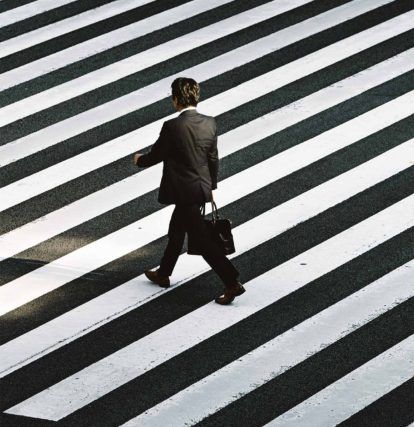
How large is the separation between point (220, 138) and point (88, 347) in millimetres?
4597

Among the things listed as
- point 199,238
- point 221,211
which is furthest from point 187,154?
point 221,211

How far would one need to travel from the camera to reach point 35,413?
28.4ft

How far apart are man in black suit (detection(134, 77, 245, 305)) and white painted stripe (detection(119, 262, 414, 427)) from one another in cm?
77

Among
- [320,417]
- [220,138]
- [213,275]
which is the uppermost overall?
[220,138]

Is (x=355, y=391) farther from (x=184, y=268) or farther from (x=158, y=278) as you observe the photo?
(x=184, y=268)

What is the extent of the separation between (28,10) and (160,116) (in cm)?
423

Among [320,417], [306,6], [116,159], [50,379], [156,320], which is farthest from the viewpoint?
[306,6]

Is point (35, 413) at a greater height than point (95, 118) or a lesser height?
lesser

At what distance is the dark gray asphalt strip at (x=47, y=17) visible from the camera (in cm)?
1706

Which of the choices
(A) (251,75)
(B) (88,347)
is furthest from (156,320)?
(A) (251,75)

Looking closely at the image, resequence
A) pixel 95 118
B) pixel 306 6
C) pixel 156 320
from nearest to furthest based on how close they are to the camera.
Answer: pixel 156 320 < pixel 95 118 < pixel 306 6

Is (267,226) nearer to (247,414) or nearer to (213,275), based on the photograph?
(213,275)

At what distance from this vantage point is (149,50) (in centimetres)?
1608

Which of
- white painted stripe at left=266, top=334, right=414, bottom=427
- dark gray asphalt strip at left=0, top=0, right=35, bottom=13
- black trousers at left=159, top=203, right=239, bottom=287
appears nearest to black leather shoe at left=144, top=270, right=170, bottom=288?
black trousers at left=159, top=203, right=239, bottom=287
